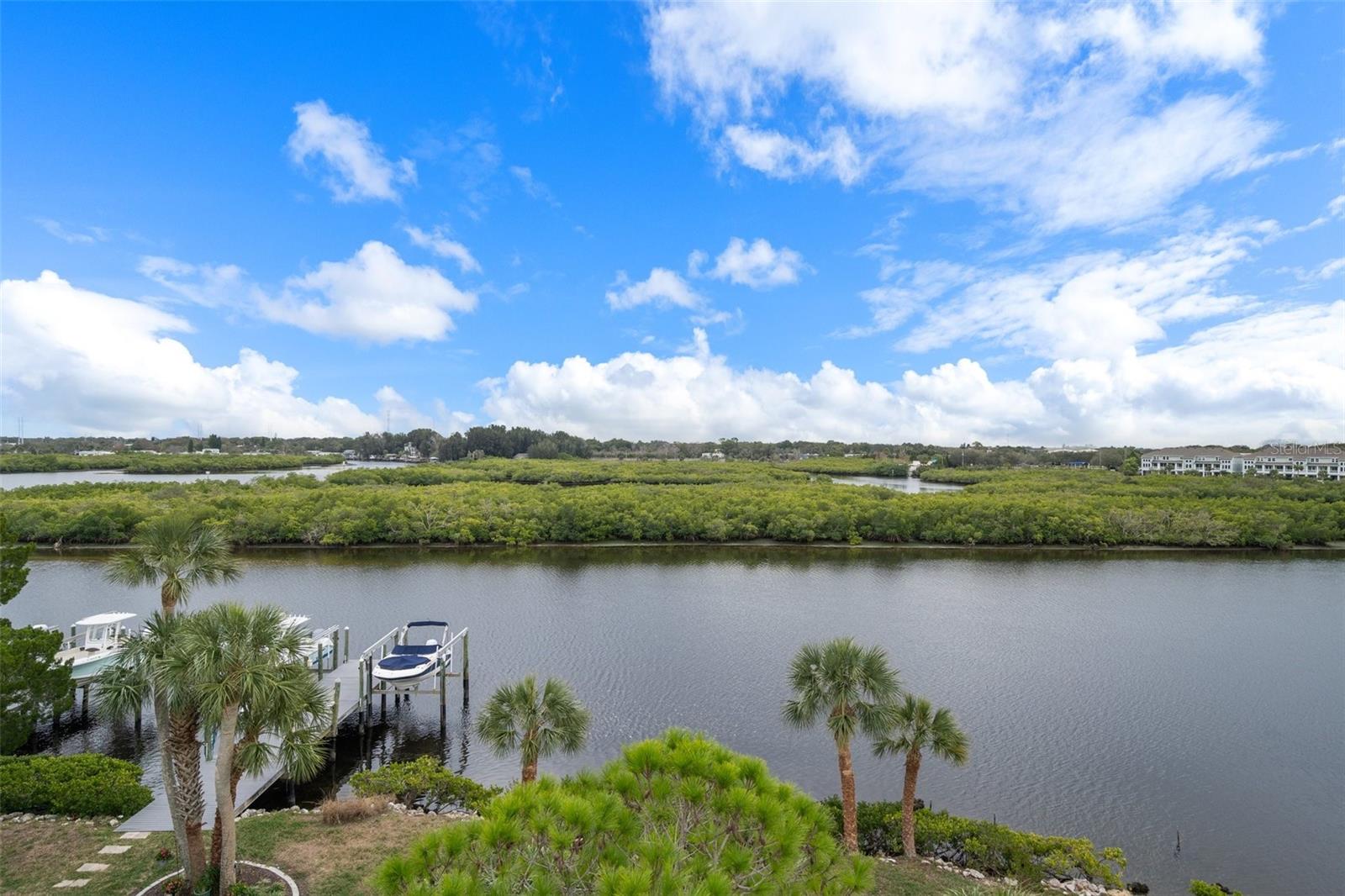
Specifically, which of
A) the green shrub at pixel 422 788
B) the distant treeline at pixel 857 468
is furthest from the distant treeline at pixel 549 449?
the green shrub at pixel 422 788

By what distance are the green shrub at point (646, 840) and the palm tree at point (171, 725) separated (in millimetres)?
6309

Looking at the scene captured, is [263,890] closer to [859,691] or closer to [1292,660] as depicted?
[859,691]

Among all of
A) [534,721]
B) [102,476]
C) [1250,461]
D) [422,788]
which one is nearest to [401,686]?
[422,788]

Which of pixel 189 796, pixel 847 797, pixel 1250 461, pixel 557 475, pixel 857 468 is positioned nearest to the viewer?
pixel 189 796

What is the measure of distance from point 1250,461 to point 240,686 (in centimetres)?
15314

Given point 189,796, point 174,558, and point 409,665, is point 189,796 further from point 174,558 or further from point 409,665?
point 409,665

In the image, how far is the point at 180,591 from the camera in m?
12.6

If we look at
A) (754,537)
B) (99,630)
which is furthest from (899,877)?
(754,537)

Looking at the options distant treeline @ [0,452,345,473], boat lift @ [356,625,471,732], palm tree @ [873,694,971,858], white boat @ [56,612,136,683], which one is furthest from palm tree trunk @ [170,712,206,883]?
distant treeline @ [0,452,345,473]

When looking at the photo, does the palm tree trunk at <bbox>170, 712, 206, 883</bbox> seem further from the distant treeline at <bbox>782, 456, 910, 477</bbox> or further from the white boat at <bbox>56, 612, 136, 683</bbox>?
the distant treeline at <bbox>782, 456, 910, 477</bbox>

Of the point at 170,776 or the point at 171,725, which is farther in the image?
the point at 170,776

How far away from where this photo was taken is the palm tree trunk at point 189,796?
34.8 ft

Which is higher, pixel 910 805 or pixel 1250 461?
pixel 1250 461

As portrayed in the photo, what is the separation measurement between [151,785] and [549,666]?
1214cm
